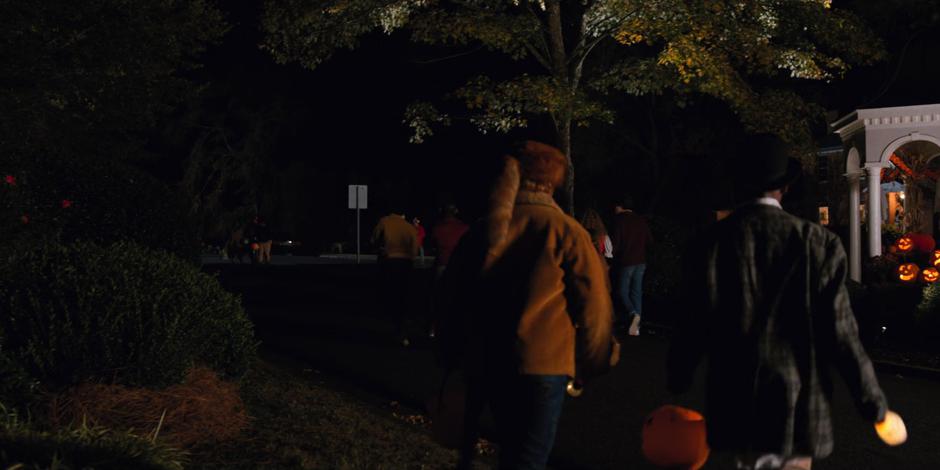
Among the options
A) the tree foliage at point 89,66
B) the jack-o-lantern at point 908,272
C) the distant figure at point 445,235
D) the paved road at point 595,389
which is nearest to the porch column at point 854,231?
the jack-o-lantern at point 908,272

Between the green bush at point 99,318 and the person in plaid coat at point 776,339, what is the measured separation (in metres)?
4.44

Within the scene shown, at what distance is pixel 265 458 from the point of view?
6.55 m

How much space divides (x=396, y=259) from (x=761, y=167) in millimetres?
10041

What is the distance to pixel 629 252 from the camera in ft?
48.2

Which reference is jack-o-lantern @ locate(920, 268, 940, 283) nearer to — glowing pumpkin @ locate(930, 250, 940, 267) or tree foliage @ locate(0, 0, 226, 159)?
glowing pumpkin @ locate(930, 250, 940, 267)

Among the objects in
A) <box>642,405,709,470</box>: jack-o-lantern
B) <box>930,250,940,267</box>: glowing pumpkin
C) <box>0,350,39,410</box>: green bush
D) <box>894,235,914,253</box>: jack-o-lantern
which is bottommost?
<box>0,350,39,410</box>: green bush

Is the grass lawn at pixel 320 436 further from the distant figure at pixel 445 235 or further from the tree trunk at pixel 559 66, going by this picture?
the tree trunk at pixel 559 66

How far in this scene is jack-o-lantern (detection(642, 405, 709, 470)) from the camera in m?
4.24

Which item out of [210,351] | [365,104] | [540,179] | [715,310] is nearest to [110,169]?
[210,351]

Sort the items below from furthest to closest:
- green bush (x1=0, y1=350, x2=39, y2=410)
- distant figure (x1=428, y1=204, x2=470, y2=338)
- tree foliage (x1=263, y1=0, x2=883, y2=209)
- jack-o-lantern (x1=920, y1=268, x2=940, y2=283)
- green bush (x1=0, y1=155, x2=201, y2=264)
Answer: tree foliage (x1=263, y1=0, x2=883, y2=209)
jack-o-lantern (x1=920, y1=268, x2=940, y2=283)
distant figure (x1=428, y1=204, x2=470, y2=338)
green bush (x1=0, y1=155, x2=201, y2=264)
green bush (x1=0, y1=350, x2=39, y2=410)

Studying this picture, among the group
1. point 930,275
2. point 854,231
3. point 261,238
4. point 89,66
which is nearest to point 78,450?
point 89,66

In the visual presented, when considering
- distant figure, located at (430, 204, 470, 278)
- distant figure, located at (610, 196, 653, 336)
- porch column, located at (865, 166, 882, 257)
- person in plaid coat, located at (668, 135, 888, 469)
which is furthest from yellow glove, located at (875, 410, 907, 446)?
porch column, located at (865, 166, 882, 257)

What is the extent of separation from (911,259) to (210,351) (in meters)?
13.3

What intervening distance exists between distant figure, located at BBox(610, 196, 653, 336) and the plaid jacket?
10875 millimetres
